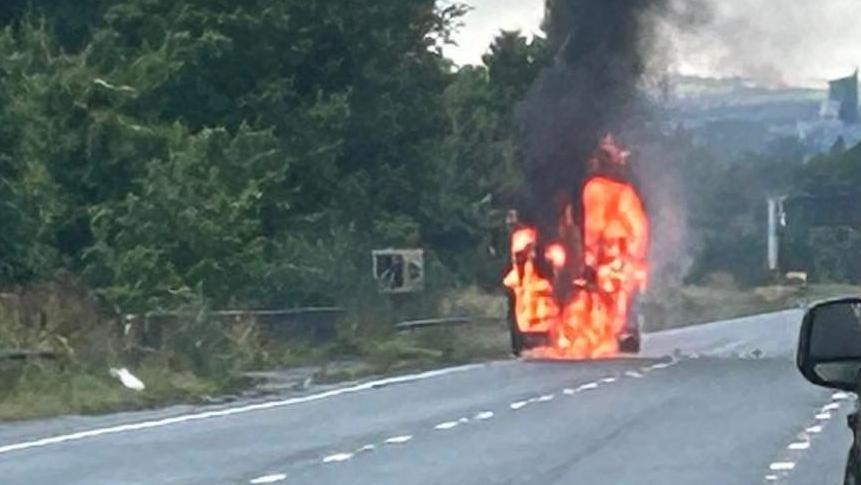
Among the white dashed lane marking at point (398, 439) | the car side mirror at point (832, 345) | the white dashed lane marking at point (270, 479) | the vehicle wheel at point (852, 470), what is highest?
the car side mirror at point (832, 345)

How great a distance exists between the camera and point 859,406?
342 inches

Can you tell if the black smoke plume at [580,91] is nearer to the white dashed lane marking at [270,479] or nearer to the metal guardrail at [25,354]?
the metal guardrail at [25,354]

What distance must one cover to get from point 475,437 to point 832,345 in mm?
18547

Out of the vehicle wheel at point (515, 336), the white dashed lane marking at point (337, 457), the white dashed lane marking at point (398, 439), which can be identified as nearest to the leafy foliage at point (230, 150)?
the vehicle wheel at point (515, 336)

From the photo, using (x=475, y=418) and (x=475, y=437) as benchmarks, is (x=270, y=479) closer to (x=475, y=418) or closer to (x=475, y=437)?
(x=475, y=437)

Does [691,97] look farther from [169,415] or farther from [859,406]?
[859,406]

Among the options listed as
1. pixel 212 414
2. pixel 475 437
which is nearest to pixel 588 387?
pixel 212 414

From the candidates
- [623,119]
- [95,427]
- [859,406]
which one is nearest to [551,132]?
[623,119]

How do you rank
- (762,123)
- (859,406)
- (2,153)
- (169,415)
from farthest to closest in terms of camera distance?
(762,123), (2,153), (169,415), (859,406)

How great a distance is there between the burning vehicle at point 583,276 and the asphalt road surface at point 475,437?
1114 centimetres

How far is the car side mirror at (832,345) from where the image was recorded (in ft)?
27.2

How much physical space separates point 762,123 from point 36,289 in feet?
154

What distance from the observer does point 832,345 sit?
8391 millimetres

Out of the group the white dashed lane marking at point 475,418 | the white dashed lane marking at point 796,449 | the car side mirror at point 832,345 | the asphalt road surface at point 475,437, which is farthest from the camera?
the white dashed lane marking at point 475,418
